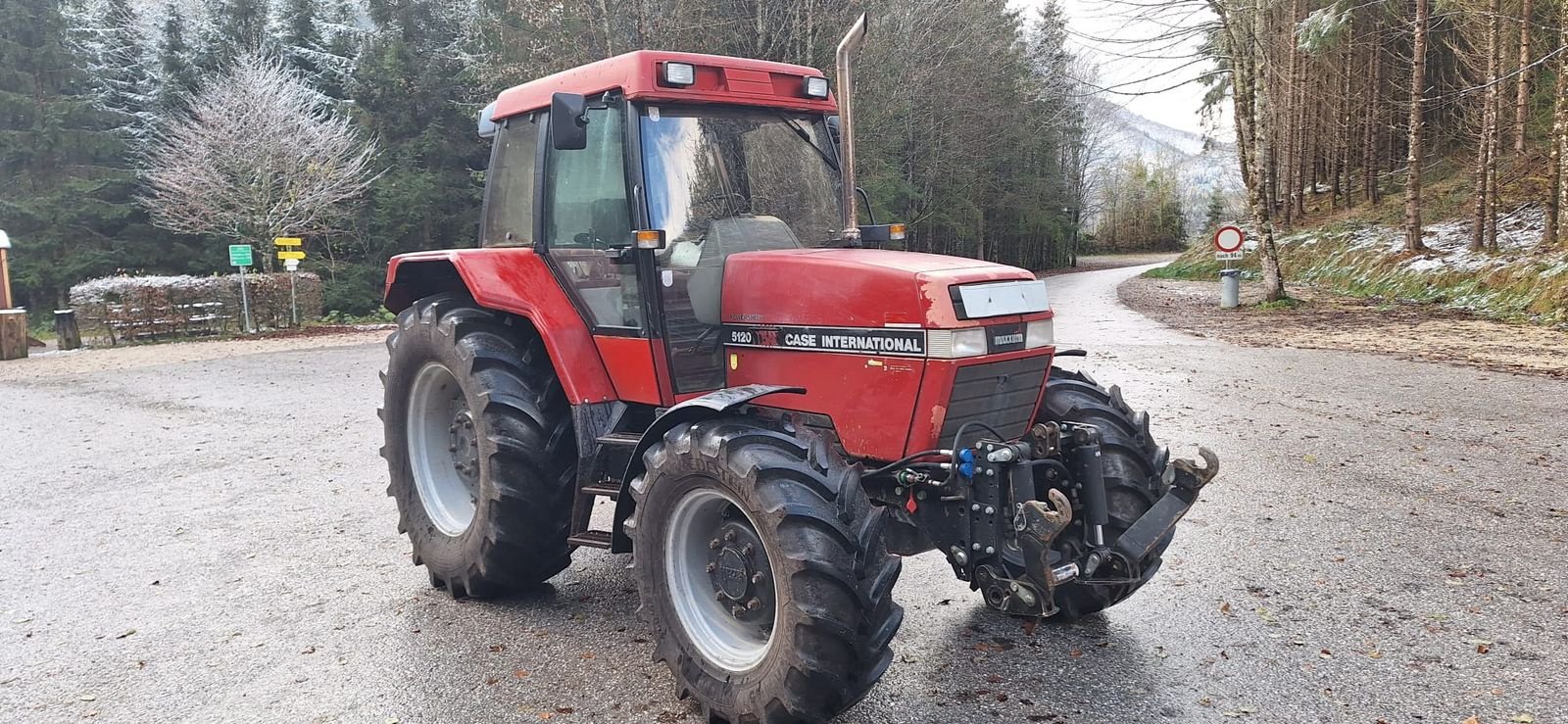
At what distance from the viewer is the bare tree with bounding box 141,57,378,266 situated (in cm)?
2547

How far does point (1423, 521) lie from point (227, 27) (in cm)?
3565

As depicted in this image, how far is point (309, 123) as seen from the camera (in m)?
27.7

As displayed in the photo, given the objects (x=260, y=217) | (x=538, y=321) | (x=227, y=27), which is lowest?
(x=538, y=321)

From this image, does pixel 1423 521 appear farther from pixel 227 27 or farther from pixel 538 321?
pixel 227 27

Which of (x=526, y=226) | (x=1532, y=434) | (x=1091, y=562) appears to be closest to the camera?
(x=1091, y=562)

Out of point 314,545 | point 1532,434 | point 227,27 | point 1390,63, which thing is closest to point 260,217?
point 227,27

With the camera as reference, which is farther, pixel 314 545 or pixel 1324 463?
pixel 1324 463

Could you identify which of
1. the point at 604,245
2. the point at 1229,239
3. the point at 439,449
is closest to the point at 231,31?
the point at 1229,239

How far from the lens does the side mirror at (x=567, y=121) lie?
3.68 metres

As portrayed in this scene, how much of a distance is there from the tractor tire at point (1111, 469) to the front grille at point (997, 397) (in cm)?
25

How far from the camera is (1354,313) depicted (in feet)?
53.9

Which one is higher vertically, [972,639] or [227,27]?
[227,27]

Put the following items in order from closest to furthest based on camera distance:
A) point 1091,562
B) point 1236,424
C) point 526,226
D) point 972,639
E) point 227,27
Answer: point 1091,562, point 972,639, point 526,226, point 1236,424, point 227,27

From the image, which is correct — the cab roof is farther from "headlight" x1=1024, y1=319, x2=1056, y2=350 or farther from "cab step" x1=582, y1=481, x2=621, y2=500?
"cab step" x1=582, y1=481, x2=621, y2=500
